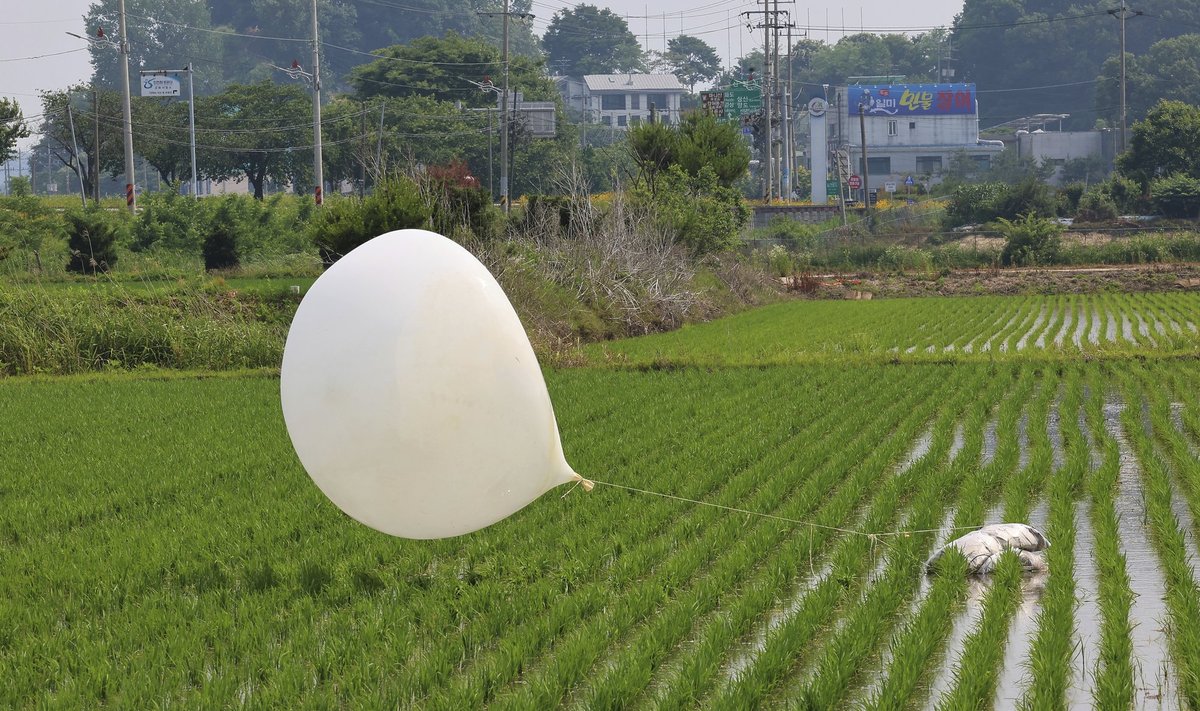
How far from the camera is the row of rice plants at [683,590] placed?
5258mm

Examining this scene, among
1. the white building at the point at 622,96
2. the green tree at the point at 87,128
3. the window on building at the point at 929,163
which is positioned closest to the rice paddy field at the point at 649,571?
the green tree at the point at 87,128

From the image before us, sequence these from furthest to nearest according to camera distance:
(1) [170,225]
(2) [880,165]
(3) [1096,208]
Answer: (2) [880,165] → (3) [1096,208] → (1) [170,225]

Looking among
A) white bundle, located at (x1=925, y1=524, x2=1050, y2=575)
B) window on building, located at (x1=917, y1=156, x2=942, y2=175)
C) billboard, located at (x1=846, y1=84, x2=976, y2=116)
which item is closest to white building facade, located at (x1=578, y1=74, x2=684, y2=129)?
billboard, located at (x1=846, y1=84, x2=976, y2=116)

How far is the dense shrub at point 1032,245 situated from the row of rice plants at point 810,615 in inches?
1431

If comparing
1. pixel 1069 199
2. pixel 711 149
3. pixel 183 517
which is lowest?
pixel 183 517

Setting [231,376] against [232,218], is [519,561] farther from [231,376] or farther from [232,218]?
[232,218]

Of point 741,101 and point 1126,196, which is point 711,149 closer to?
point 1126,196

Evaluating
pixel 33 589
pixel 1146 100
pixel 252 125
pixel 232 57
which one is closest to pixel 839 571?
pixel 33 589

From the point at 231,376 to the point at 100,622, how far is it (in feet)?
41.2

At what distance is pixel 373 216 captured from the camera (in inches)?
861

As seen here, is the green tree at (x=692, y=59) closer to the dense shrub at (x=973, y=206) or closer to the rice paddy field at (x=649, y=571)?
the dense shrub at (x=973, y=206)

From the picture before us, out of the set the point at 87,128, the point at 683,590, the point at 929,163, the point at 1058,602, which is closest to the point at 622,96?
the point at 929,163

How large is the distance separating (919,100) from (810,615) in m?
93.4

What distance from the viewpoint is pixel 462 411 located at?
5.84m
